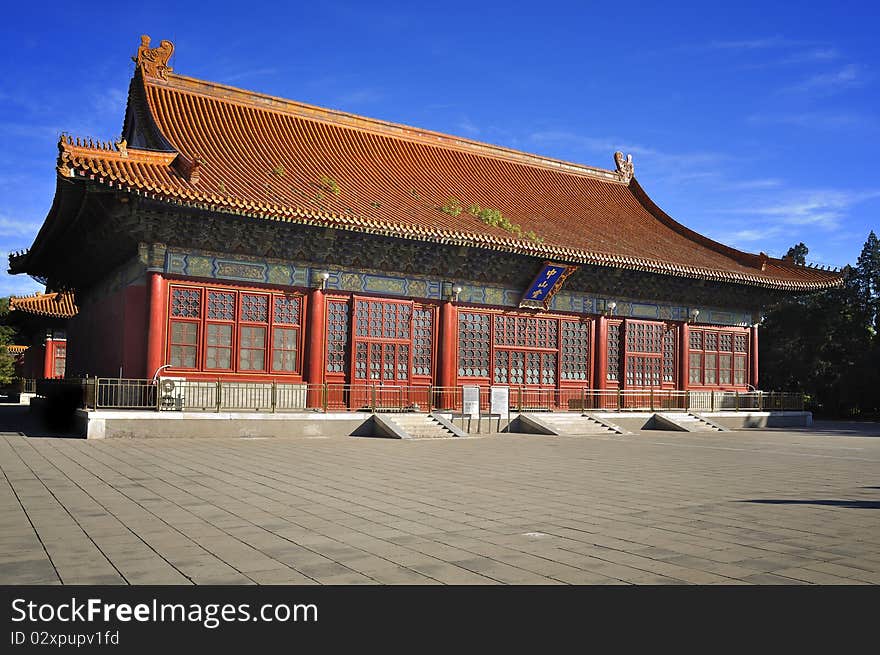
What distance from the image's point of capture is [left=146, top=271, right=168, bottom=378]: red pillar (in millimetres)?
17078

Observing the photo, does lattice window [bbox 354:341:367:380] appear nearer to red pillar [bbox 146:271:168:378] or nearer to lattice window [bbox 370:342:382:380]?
lattice window [bbox 370:342:382:380]

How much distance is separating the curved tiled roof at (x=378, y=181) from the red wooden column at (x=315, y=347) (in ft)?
7.32

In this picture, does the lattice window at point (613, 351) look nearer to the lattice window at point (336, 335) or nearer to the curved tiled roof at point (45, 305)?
the lattice window at point (336, 335)

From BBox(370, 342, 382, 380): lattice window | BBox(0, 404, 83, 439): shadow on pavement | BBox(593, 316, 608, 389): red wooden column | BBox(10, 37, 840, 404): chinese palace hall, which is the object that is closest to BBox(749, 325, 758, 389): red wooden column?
BBox(10, 37, 840, 404): chinese palace hall

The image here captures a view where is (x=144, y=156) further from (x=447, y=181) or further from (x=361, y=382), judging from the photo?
(x=447, y=181)

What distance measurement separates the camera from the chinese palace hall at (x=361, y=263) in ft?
57.0

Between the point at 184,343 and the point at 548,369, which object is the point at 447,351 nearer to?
the point at 548,369

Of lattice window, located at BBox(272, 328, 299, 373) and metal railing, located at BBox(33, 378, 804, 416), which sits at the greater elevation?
lattice window, located at BBox(272, 328, 299, 373)

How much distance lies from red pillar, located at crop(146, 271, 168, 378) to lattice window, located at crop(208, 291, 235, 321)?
108 centimetres

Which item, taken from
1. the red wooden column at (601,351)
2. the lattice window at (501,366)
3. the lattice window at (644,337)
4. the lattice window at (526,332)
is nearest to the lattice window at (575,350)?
the red wooden column at (601,351)

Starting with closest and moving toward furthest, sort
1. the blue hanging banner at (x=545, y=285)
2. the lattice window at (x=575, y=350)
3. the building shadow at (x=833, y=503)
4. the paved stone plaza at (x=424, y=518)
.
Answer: the paved stone plaza at (x=424, y=518) < the building shadow at (x=833, y=503) < the blue hanging banner at (x=545, y=285) < the lattice window at (x=575, y=350)

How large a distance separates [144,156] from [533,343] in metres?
11.1

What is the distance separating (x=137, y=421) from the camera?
15406 mm

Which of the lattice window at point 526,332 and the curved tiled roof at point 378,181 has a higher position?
the curved tiled roof at point 378,181
